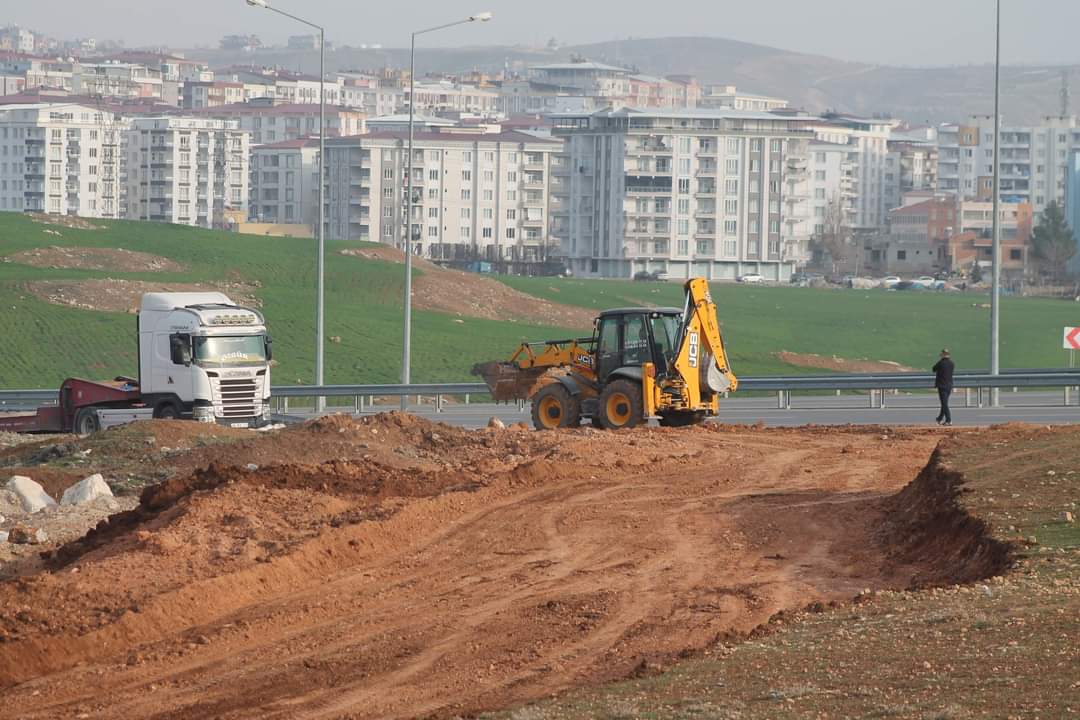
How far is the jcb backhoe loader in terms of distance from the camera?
3055 cm

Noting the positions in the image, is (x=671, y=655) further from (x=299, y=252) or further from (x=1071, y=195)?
(x=1071, y=195)

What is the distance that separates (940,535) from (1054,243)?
160 meters

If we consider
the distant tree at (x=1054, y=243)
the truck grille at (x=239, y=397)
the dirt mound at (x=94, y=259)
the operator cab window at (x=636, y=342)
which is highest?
the distant tree at (x=1054, y=243)

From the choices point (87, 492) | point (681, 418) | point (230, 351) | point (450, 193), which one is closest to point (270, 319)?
point (230, 351)

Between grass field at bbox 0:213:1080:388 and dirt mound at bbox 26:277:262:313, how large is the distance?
954 millimetres

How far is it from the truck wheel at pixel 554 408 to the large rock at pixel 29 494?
34.7ft

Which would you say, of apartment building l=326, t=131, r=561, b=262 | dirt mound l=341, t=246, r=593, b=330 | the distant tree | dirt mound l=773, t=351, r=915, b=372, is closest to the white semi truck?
dirt mound l=773, t=351, r=915, b=372

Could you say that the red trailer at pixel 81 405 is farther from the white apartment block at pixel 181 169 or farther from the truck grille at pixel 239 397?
the white apartment block at pixel 181 169

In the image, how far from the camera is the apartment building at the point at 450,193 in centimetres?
17812

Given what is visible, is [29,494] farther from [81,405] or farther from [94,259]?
[94,259]

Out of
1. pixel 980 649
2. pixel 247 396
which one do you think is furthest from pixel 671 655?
pixel 247 396

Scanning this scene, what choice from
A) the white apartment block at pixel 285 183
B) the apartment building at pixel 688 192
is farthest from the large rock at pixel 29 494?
the white apartment block at pixel 285 183

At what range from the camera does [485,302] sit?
81312 millimetres

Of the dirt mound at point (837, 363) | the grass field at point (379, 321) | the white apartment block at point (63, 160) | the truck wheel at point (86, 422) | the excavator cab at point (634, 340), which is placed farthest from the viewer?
the white apartment block at point (63, 160)
